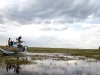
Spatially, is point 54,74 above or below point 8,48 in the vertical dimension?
below

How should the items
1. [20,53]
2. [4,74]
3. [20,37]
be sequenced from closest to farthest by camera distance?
1. [4,74]
2. [20,37]
3. [20,53]

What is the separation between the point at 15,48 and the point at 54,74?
2353cm

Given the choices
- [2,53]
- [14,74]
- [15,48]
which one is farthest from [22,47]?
[14,74]

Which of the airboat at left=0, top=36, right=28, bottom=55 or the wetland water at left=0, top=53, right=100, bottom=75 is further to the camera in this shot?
the airboat at left=0, top=36, right=28, bottom=55

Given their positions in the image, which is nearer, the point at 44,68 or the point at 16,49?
the point at 44,68

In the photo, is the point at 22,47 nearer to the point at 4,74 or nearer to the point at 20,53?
the point at 20,53

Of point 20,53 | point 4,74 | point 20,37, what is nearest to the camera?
point 4,74

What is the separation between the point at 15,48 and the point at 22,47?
5.27ft

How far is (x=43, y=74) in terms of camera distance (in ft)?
63.5

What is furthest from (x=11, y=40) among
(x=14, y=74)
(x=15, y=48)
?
(x=14, y=74)

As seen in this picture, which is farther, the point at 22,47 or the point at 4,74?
the point at 22,47

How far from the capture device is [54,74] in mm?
19297

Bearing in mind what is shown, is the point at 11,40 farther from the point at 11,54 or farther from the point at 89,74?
the point at 89,74

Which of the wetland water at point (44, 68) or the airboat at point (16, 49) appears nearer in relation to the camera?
the wetland water at point (44, 68)
